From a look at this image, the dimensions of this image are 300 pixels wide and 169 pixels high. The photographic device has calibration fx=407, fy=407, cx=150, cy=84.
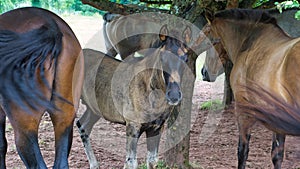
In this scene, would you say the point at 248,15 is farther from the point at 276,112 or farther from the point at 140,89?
the point at 276,112

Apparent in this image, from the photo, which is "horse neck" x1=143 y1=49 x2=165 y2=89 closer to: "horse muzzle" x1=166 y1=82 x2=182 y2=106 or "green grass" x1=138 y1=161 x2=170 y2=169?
"horse muzzle" x1=166 y1=82 x2=182 y2=106

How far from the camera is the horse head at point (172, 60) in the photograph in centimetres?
336

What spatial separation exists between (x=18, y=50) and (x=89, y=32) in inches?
348

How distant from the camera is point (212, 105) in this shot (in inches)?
330

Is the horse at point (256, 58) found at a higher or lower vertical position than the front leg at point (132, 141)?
higher

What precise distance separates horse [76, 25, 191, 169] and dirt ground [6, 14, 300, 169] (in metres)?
0.91

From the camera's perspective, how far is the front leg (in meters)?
3.83

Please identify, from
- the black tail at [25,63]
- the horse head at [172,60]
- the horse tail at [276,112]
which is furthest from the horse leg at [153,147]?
the horse tail at [276,112]

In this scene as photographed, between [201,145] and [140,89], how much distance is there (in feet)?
7.46

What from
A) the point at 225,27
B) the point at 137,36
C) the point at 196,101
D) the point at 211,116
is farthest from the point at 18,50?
the point at 196,101

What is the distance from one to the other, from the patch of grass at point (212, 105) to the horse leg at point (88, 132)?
3833 mm

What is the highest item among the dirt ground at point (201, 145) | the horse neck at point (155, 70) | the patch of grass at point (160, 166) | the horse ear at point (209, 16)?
the horse ear at point (209, 16)

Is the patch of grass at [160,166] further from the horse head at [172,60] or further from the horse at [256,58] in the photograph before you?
the horse head at [172,60]

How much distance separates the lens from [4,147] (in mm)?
3646
